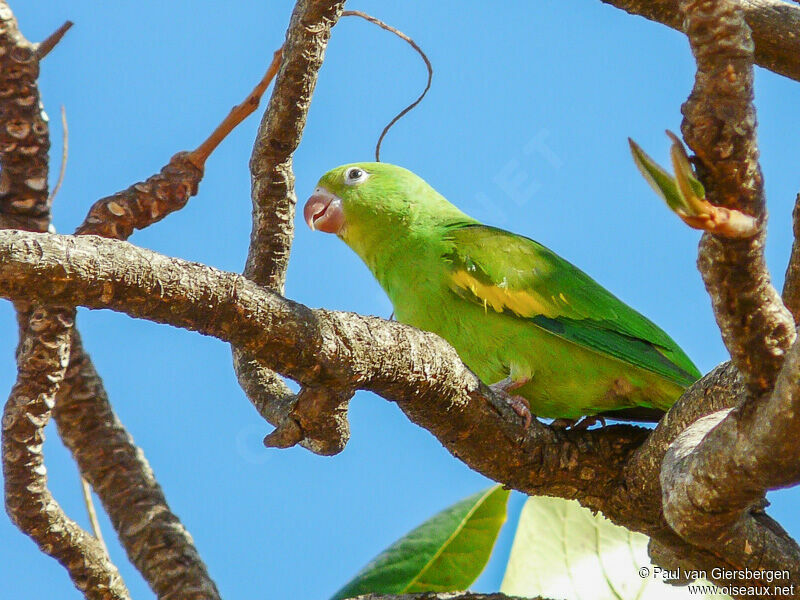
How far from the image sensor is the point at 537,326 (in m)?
3.48

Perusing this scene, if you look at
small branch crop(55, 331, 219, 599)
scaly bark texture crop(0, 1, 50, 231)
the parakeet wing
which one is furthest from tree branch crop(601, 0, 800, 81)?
small branch crop(55, 331, 219, 599)

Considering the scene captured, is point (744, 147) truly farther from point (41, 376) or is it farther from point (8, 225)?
point (8, 225)

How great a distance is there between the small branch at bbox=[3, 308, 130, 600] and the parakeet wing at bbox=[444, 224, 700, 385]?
4.89ft

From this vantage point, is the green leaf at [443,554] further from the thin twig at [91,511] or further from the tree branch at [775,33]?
the tree branch at [775,33]

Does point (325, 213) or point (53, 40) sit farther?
point (325, 213)

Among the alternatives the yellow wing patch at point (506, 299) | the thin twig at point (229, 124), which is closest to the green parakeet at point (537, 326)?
the yellow wing patch at point (506, 299)

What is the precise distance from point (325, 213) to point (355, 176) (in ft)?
0.72

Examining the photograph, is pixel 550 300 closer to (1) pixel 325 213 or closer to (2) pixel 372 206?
(2) pixel 372 206

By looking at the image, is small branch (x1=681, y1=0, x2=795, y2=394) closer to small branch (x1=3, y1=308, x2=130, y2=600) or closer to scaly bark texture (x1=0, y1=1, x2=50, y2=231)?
small branch (x1=3, y1=308, x2=130, y2=600)

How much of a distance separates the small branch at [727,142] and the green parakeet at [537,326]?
5.82 feet

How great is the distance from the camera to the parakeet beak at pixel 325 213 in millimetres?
4258

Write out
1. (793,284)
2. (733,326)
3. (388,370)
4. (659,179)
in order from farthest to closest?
(793,284) < (388,370) < (733,326) < (659,179)

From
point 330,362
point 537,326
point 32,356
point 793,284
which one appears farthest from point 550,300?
point 32,356

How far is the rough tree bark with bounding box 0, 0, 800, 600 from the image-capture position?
1603 mm
